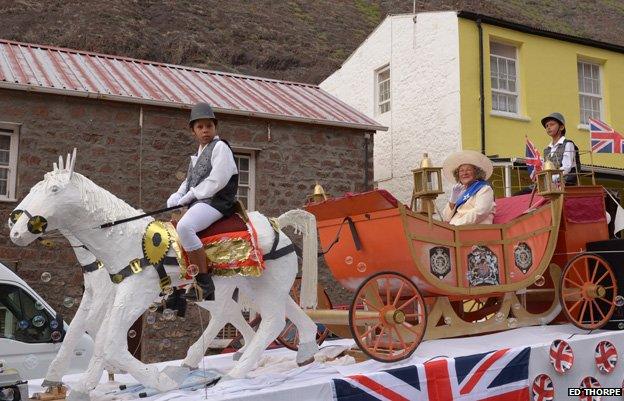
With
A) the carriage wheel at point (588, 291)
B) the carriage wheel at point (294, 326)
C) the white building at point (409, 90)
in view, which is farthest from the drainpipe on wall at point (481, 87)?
the carriage wheel at point (294, 326)

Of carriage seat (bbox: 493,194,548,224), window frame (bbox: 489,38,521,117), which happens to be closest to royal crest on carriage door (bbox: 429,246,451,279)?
carriage seat (bbox: 493,194,548,224)

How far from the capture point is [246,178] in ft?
40.3

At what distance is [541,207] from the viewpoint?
6.35 meters

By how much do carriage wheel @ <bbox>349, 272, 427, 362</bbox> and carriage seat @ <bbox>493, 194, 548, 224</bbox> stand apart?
5.89ft

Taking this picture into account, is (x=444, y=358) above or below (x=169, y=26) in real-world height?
below

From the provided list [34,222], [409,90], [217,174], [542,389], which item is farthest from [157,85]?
[542,389]

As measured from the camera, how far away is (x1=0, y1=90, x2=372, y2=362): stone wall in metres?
10.3

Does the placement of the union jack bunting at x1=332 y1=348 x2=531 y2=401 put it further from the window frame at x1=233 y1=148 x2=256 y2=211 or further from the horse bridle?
the window frame at x1=233 y1=148 x2=256 y2=211

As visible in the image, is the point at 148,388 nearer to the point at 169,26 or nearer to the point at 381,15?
the point at 169,26

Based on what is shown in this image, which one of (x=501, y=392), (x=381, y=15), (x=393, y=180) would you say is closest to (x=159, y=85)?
(x=393, y=180)

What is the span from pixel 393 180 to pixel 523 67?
3.77 metres

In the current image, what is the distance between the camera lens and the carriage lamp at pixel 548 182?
636 cm

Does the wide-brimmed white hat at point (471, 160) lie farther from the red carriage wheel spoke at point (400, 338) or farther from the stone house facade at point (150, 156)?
the stone house facade at point (150, 156)

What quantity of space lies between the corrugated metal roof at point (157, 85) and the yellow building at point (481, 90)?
5.89ft
